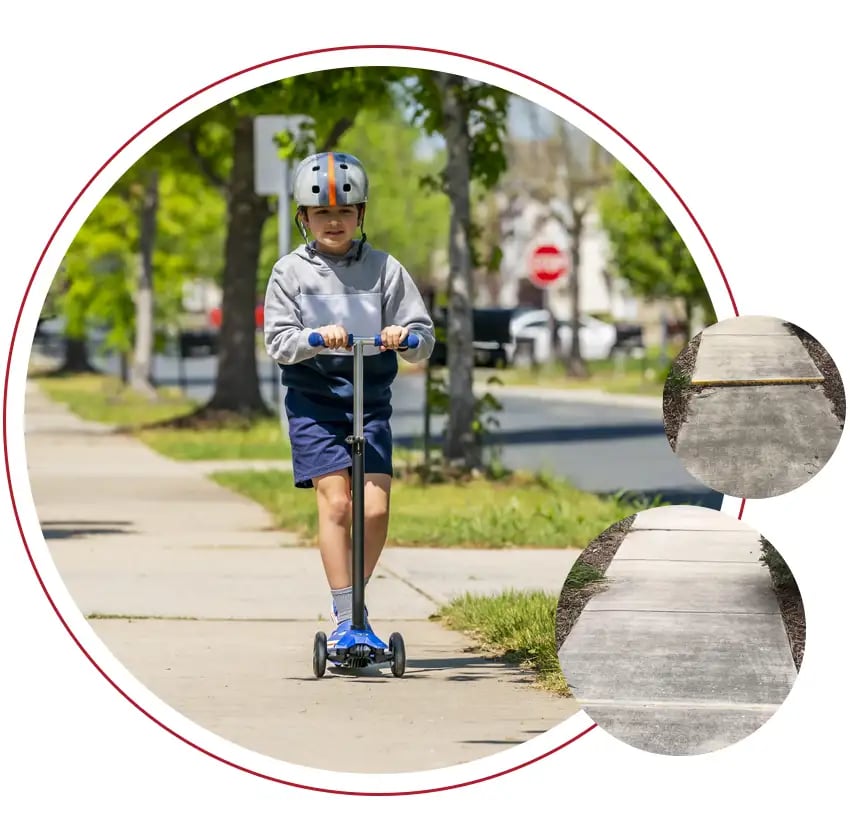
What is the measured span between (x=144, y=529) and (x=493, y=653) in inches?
183

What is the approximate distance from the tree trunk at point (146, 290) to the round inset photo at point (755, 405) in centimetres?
2295

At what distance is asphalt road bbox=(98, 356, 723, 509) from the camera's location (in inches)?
620

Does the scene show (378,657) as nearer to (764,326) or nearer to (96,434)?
(764,326)

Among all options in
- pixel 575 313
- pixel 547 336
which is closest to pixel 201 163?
pixel 575 313

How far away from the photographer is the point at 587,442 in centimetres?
2097

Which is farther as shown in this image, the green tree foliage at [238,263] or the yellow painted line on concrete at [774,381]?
the green tree foliage at [238,263]

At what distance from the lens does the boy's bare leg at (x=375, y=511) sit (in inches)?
308

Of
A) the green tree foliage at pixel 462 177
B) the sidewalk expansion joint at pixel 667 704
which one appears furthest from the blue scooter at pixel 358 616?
the green tree foliage at pixel 462 177

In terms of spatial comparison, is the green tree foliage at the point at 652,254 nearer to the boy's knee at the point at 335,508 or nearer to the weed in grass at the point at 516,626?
the weed in grass at the point at 516,626

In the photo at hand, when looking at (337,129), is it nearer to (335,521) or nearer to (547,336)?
(335,521)

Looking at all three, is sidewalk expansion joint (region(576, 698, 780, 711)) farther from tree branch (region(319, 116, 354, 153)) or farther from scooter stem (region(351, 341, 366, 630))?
tree branch (region(319, 116, 354, 153))

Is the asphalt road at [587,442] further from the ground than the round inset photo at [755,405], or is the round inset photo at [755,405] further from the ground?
the round inset photo at [755,405]

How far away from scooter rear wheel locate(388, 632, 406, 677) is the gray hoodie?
953mm

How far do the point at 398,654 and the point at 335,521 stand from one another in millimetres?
594
